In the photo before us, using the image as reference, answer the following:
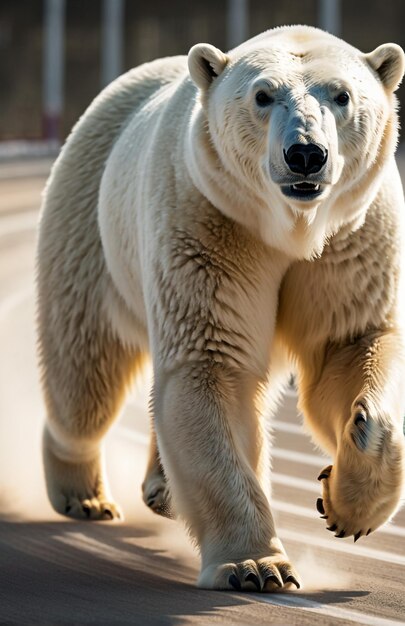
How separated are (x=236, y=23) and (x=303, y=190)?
35528 mm

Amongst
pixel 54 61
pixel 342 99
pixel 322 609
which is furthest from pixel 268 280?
pixel 54 61

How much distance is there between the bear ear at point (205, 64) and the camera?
19.9 feet

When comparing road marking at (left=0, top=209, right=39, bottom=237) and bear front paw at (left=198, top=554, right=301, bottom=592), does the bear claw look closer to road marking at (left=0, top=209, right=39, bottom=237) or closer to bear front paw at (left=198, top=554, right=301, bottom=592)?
bear front paw at (left=198, top=554, right=301, bottom=592)

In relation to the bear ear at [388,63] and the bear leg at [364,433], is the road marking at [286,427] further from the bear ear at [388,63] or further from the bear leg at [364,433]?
the bear ear at [388,63]

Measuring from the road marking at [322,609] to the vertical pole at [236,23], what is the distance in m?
35.0

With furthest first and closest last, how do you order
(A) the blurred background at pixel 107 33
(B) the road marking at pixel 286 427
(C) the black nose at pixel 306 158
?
(A) the blurred background at pixel 107 33 → (B) the road marking at pixel 286 427 → (C) the black nose at pixel 306 158

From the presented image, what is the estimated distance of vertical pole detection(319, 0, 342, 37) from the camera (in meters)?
39.4

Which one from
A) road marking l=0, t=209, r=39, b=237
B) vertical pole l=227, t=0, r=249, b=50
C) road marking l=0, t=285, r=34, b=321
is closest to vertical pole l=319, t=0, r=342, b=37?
vertical pole l=227, t=0, r=249, b=50

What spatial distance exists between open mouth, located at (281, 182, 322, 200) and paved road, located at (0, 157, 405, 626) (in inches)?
53.3

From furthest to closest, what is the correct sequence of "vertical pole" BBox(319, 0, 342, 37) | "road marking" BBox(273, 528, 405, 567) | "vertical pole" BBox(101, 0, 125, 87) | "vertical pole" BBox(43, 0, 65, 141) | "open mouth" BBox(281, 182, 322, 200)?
1. "vertical pole" BBox(101, 0, 125, 87)
2. "vertical pole" BBox(319, 0, 342, 37)
3. "vertical pole" BBox(43, 0, 65, 141)
4. "road marking" BBox(273, 528, 405, 567)
5. "open mouth" BBox(281, 182, 322, 200)

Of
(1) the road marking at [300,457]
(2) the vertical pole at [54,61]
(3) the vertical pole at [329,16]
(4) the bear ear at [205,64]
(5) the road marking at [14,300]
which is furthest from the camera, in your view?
(3) the vertical pole at [329,16]

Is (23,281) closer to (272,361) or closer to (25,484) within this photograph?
(25,484)

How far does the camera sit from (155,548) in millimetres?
7223

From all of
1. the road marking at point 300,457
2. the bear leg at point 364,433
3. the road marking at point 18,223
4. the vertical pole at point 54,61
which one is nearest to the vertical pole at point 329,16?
the vertical pole at point 54,61
